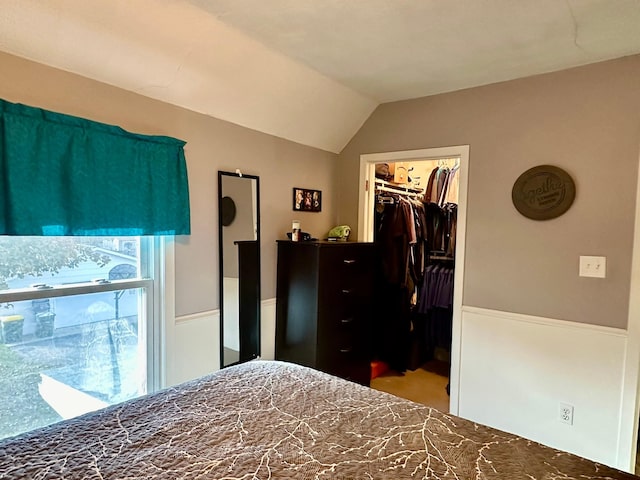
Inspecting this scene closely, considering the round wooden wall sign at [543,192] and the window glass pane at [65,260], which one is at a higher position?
the round wooden wall sign at [543,192]

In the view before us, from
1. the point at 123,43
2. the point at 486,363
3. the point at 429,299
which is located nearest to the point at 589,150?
the point at 486,363

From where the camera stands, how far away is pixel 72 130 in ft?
5.47

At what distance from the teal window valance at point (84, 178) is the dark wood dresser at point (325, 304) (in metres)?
0.88

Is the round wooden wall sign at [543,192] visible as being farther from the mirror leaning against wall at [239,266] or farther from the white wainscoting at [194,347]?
the white wainscoting at [194,347]

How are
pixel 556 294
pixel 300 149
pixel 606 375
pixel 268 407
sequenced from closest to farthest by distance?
pixel 268 407 → pixel 606 375 → pixel 556 294 → pixel 300 149

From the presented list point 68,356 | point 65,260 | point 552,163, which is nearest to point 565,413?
point 552,163

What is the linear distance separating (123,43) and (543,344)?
A: 2.77 metres

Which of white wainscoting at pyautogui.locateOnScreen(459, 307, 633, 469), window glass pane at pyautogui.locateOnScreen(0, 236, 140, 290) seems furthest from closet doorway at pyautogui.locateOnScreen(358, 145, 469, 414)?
window glass pane at pyautogui.locateOnScreen(0, 236, 140, 290)

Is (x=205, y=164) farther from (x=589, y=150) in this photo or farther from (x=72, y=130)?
(x=589, y=150)

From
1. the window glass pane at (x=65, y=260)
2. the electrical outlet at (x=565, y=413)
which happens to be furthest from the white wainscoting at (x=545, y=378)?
the window glass pane at (x=65, y=260)

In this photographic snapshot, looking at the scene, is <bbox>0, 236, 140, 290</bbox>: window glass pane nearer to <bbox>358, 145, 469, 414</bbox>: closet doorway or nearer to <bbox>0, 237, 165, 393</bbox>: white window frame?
<bbox>0, 237, 165, 393</bbox>: white window frame

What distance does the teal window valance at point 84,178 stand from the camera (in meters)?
1.51

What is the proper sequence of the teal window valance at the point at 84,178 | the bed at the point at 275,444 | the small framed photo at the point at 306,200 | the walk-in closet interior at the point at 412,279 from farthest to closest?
the walk-in closet interior at the point at 412,279 < the small framed photo at the point at 306,200 < the teal window valance at the point at 84,178 < the bed at the point at 275,444

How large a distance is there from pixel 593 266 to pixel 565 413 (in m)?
0.88
